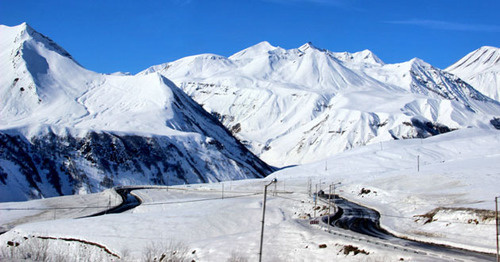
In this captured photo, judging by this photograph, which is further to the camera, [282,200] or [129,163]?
[129,163]

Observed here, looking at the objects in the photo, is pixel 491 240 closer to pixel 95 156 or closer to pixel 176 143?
pixel 95 156

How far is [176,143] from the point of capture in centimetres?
18250

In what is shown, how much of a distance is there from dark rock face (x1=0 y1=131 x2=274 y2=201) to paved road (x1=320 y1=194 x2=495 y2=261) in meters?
88.0

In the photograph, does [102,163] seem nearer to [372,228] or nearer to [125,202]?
[125,202]

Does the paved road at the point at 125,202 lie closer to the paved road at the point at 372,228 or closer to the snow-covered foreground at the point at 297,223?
the snow-covered foreground at the point at 297,223

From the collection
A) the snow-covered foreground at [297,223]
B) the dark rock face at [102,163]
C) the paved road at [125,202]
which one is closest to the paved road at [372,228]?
the snow-covered foreground at [297,223]

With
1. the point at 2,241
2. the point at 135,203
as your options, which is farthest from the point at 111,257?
the point at 135,203

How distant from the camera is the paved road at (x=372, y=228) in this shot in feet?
126

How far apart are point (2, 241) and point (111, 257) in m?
17.4

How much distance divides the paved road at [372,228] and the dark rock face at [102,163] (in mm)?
87973

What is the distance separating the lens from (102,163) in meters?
158

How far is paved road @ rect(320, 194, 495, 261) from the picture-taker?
38.5 metres

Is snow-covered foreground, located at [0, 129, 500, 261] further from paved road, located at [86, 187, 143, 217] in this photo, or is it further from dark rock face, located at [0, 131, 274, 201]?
dark rock face, located at [0, 131, 274, 201]

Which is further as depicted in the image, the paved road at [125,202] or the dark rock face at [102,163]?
the dark rock face at [102,163]
